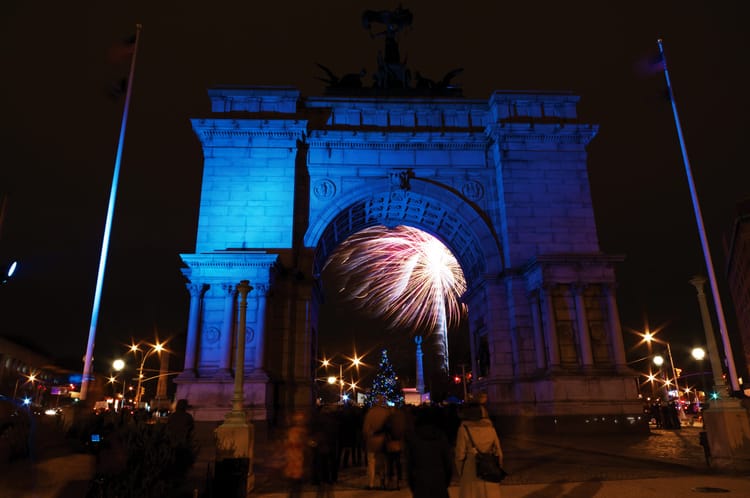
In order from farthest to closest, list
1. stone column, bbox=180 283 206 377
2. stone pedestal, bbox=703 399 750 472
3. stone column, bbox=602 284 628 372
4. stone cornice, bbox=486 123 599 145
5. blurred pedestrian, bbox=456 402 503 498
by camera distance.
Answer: stone cornice, bbox=486 123 599 145 → stone column, bbox=602 284 628 372 → stone column, bbox=180 283 206 377 → stone pedestal, bbox=703 399 750 472 → blurred pedestrian, bbox=456 402 503 498

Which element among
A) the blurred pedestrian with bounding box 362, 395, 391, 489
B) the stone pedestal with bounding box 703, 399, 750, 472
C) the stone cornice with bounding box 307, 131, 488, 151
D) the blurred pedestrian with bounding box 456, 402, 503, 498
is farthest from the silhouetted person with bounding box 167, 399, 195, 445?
the stone cornice with bounding box 307, 131, 488, 151

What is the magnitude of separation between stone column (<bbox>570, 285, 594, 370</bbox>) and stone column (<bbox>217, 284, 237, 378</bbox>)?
15.1 metres

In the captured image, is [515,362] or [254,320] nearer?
[254,320]

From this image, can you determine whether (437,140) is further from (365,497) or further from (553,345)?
(365,497)

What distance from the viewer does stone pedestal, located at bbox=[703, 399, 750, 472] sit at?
38.8ft

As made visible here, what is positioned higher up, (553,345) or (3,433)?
(553,345)

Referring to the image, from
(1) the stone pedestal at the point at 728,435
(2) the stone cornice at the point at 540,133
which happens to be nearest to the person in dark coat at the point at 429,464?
(1) the stone pedestal at the point at 728,435

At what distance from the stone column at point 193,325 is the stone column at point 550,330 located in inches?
602

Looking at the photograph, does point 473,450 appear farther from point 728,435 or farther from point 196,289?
point 196,289

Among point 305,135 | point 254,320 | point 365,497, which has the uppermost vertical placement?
point 305,135

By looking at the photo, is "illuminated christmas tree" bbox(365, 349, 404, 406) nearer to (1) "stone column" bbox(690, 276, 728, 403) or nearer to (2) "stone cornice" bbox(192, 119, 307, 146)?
(2) "stone cornice" bbox(192, 119, 307, 146)

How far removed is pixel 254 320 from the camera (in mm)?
22359

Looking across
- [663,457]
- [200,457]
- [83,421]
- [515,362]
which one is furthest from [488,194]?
[83,421]

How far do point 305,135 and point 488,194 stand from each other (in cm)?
1024
